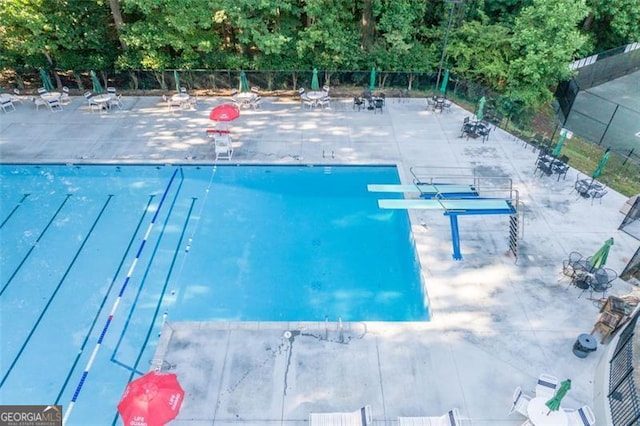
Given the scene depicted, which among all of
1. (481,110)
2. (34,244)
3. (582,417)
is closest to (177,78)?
(34,244)

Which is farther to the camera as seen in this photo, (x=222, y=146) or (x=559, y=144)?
(x=222, y=146)

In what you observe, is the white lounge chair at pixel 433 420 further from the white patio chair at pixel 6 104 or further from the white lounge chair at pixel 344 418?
the white patio chair at pixel 6 104

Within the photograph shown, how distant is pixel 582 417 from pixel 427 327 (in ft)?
10.6

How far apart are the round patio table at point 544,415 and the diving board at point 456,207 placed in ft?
14.1

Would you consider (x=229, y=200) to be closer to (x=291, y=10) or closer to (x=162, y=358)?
(x=162, y=358)

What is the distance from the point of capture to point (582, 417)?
748 centimetres

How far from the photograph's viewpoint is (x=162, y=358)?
8.88 metres

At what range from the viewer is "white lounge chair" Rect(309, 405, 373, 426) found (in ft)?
24.0

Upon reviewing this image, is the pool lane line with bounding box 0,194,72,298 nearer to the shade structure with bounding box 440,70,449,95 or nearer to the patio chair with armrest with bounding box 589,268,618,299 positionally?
the patio chair with armrest with bounding box 589,268,618,299

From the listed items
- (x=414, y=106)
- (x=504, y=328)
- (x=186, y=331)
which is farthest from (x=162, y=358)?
(x=414, y=106)

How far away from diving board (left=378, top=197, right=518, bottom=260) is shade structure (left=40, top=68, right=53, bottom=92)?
1648 cm

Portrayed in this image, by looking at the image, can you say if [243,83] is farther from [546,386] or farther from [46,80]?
A: [546,386]

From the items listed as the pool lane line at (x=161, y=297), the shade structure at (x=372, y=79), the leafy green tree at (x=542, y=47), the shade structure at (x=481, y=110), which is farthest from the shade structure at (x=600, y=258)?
the shade structure at (x=372, y=79)

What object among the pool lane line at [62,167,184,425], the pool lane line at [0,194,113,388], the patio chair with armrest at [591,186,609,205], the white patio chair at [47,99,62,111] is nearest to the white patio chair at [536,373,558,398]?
the patio chair with armrest at [591,186,609,205]
